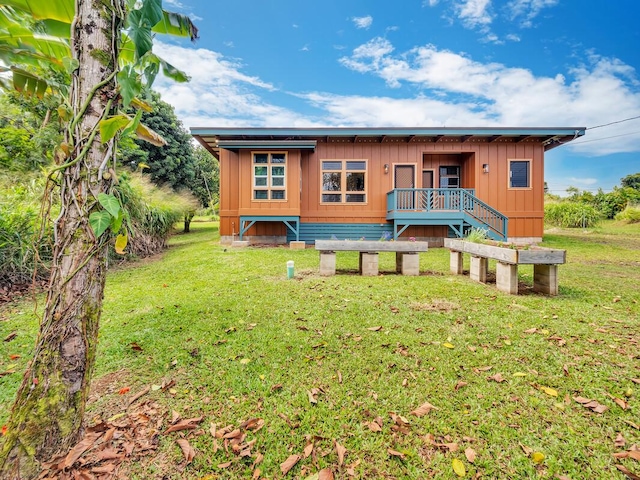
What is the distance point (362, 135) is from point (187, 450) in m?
11.1

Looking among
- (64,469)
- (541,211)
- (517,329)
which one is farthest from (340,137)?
(64,469)

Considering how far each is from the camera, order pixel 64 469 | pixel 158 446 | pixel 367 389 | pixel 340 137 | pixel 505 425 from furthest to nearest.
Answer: pixel 340 137 → pixel 367 389 → pixel 505 425 → pixel 158 446 → pixel 64 469

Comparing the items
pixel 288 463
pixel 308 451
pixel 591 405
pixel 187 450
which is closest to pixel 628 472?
pixel 591 405

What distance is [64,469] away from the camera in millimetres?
1388

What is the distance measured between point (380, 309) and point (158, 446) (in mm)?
2840

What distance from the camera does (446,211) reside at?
10.3 metres

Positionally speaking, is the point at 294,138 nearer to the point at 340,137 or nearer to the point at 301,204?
the point at 340,137

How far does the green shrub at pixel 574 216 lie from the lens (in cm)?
1634

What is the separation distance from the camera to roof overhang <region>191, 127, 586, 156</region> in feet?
33.7

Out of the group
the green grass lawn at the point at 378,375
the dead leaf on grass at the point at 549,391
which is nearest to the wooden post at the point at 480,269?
the green grass lawn at the point at 378,375

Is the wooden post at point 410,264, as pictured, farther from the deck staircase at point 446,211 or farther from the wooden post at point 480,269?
the deck staircase at point 446,211

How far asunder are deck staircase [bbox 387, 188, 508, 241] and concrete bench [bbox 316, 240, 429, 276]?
4703mm

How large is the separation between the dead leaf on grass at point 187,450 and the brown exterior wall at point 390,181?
32.5 feet

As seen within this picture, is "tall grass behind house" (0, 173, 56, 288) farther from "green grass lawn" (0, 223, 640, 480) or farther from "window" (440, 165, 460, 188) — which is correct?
"window" (440, 165, 460, 188)
